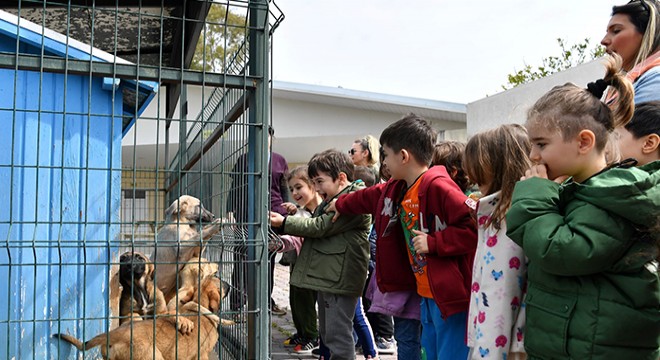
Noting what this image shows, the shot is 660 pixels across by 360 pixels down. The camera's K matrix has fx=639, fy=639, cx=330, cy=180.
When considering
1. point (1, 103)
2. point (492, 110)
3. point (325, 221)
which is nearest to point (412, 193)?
point (325, 221)

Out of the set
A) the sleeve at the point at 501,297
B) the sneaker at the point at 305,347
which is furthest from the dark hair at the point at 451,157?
the sneaker at the point at 305,347

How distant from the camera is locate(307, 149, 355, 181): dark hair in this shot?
5422 millimetres

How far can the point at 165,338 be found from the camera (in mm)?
3711

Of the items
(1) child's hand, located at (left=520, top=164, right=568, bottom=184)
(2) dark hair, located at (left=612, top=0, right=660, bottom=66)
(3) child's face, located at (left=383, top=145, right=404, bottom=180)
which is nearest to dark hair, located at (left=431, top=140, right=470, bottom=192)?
(3) child's face, located at (left=383, top=145, right=404, bottom=180)

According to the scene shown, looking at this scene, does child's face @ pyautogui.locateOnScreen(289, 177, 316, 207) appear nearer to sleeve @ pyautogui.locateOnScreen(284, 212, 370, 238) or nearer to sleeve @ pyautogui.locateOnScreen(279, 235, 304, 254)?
sleeve @ pyautogui.locateOnScreen(279, 235, 304, 254)

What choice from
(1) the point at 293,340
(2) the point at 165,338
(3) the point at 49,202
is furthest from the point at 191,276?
(1) the point at 293,340

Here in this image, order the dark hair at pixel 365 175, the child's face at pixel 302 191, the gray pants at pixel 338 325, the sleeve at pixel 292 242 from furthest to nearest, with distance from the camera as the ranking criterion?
the dark hair at pixel 365 175
the child's face at pixel 302 191
the sleeve at pixel 292 242
the gray pants at pixel 338 325

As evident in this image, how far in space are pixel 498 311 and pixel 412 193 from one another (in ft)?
4.55

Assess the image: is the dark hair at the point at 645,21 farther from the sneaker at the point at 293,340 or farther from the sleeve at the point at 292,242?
the sneaker at the point at 293,340

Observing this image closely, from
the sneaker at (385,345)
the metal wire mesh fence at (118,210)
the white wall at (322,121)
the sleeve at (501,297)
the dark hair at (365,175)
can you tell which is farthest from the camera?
the white wall at (322,121)

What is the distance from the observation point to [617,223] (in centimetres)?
238

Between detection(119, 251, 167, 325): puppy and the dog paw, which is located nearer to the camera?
the dog paw

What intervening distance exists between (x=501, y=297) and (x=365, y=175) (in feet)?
13.2

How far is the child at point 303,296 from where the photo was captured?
19.6ft
